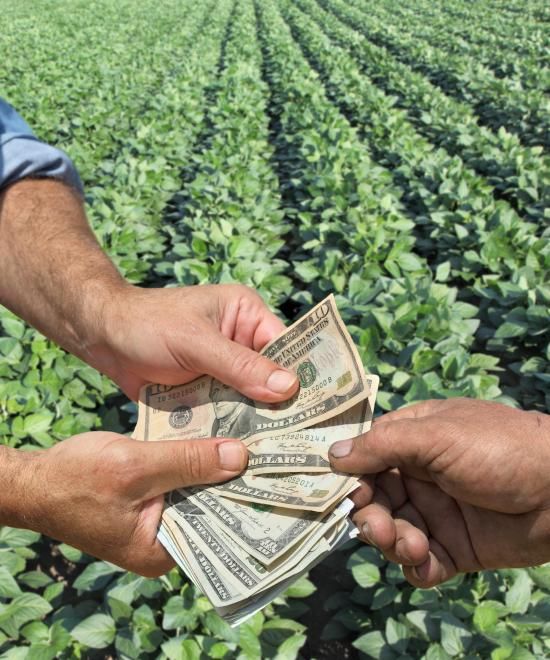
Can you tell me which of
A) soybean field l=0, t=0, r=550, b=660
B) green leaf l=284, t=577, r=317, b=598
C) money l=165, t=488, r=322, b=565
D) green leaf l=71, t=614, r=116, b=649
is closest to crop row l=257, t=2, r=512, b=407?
soybean field l=0, t=0, r=550, b=660

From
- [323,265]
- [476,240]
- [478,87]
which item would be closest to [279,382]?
[323,265]

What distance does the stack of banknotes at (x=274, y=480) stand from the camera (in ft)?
4.73

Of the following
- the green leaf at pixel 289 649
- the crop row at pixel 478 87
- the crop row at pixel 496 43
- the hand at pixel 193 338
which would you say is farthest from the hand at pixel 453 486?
the crop row at pixel 496 43

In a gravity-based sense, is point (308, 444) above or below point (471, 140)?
below

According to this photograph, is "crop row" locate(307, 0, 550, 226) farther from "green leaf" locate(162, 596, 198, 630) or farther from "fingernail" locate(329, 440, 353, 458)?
"green leaf" locate(162, 596, 198, 630)

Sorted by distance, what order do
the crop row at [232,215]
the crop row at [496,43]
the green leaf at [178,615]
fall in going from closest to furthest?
the green leaf at [178,615] → the crop row at [232,215] → the crop row at [496,43]

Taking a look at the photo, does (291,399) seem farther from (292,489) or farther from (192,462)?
(192,462)

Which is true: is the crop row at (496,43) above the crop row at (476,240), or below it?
above

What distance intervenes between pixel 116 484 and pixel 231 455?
0.97ft

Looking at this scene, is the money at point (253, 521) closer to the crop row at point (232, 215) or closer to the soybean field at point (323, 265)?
the soybean field at point (323, 265)

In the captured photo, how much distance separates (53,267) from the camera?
210cm

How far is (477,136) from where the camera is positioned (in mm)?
6473

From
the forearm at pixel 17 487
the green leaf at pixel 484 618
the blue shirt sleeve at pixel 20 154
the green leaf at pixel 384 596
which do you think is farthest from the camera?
the blue shirt sleeve at pixel 20 154

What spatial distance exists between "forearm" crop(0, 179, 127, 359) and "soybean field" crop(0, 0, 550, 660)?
0.48m
